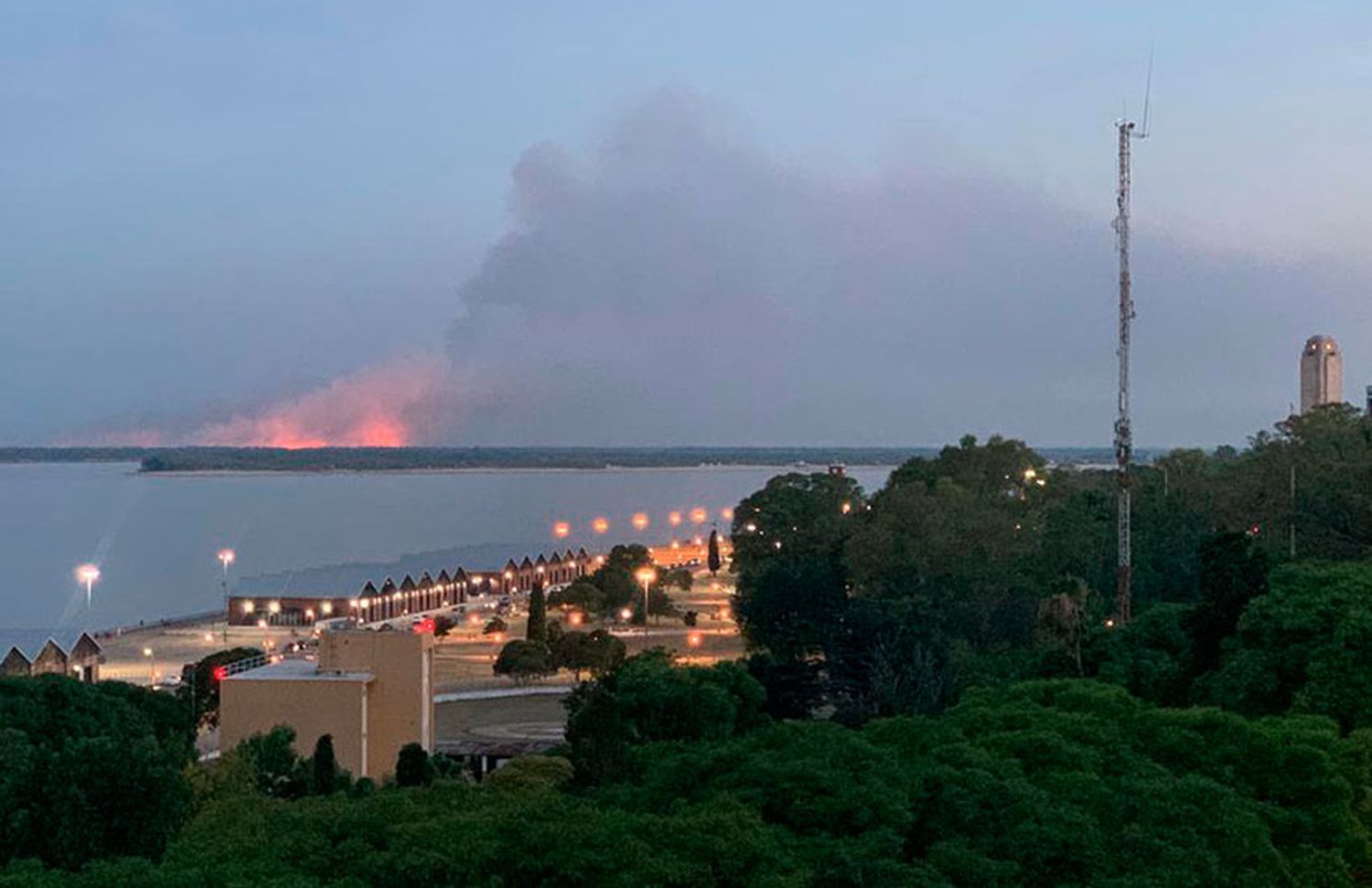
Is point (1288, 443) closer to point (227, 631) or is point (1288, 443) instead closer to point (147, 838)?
point (227, 631)

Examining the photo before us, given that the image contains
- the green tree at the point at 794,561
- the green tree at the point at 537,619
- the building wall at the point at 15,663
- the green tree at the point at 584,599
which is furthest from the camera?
the green tree at the point at 584,599

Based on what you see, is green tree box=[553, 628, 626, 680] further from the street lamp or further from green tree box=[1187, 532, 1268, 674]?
green tree box=[1187, 532, 1268, 674]

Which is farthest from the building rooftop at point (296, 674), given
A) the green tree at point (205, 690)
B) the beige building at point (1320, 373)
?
the beige building at point (1320, 373)

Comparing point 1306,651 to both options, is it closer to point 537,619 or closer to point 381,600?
point 537,619

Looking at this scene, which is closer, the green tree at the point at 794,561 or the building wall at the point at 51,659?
the building wall at the point at 51,659

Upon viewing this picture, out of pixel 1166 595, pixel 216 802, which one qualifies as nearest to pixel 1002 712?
pixel 216 802

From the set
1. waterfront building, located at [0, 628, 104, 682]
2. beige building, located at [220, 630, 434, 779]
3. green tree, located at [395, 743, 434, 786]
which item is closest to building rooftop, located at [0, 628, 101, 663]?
waterfront building, located at [0, 628, 104, 682]

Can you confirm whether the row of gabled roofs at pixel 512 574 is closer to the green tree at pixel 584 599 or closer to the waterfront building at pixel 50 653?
the green tree at pixel 584 599
